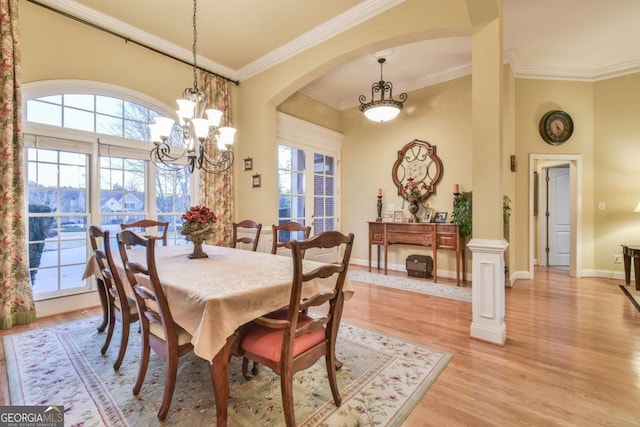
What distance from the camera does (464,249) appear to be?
14.5 feet

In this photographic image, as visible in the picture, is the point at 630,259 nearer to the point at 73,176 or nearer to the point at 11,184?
the point at 73,176

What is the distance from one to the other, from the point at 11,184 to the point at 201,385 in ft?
8.49

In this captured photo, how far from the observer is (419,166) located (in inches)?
195

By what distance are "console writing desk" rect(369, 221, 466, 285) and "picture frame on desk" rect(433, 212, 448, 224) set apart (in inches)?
12.1

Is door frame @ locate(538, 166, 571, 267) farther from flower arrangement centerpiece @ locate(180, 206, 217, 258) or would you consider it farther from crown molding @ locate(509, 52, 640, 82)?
flower arrangement centerpiece @ locate(180, 206, 217, 258)

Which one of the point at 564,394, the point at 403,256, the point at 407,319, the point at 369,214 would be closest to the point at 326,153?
the point at 369,214

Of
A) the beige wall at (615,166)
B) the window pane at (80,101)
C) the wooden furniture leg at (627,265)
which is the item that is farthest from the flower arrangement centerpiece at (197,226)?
the beige wall at (615,166)

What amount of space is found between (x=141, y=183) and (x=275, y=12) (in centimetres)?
265

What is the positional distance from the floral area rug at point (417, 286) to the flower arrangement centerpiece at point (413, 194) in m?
1.03

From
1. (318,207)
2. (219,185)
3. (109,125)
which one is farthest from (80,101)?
(318,207)

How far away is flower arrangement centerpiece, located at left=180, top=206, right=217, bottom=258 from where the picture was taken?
2229 millimetres

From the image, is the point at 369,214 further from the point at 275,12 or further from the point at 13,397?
the point at 13,397

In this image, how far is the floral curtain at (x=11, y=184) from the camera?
8.50 ft

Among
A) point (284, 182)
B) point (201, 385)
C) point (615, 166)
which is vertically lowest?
point (201, 385)
